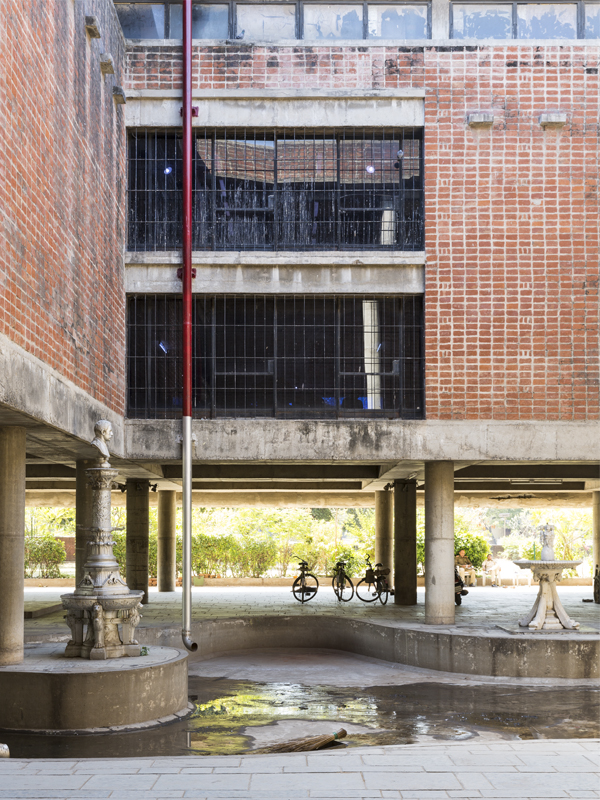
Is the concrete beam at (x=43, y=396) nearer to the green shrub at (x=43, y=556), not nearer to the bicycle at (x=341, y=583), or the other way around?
the bicycle at (x=341, y=583)

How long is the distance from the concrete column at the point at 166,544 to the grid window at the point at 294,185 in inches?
603

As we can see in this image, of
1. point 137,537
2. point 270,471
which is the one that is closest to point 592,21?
point 270,471

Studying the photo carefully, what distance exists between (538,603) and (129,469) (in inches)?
402

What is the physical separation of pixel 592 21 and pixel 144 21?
9.53m

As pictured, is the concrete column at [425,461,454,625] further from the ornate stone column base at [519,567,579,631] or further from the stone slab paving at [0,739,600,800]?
the stone slab paving at [0,739,600,800]

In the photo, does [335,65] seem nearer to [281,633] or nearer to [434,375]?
[434,375]

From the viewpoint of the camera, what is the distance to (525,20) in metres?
19.4

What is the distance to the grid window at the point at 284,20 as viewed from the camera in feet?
63.2

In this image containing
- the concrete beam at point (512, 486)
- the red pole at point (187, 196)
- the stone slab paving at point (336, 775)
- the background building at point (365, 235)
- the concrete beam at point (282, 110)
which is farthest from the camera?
the concrete beam at point (512, 486)

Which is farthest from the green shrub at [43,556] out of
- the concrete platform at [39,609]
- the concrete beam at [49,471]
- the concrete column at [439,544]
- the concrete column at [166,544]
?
Answer: the concrete column at [439,544]

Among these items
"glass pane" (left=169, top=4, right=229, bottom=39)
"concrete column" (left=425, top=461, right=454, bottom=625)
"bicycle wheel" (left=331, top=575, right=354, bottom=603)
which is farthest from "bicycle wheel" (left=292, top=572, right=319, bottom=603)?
"glass pane" (left=169, top=4, right=229, bottom=39)

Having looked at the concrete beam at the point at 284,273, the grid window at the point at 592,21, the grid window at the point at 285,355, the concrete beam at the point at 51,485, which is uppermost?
the grid window at the point at 592,21

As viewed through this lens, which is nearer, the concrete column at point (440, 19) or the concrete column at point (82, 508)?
the concrete column at point (82, 508)

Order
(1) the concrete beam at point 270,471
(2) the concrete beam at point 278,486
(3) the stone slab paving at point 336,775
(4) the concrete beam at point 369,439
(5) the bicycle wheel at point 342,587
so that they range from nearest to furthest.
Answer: (3) the stone slab paving at point 336,775 < (4) the concrete beam at point 369,439 < (1) the concrete beam at point 270,471 < (5) the bicycle wheel at point 342,587 < (2) the concrete beam at point 278,486
